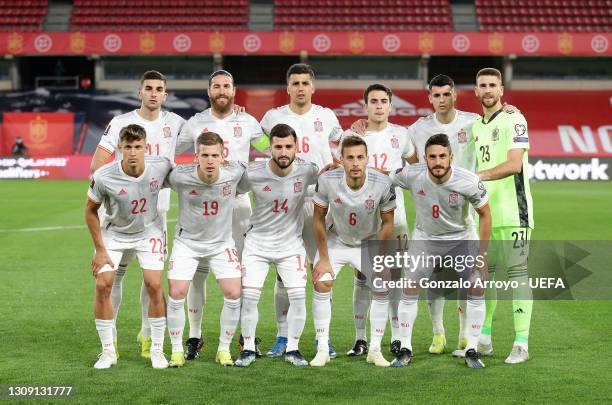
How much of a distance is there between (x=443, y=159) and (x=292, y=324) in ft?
5.44

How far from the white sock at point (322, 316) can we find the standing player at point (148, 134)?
1.35 meters

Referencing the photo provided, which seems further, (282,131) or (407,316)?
(407,316)

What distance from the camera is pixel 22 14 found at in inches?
1291

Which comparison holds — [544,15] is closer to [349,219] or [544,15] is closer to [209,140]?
[349,219]

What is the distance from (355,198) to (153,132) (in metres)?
1.79

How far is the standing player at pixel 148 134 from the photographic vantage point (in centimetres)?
686

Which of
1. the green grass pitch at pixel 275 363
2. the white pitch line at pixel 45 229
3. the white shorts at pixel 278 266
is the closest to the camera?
the green grass pitch at pixel 275 363

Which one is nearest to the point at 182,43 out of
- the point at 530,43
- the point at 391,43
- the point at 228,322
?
the point at 391,43

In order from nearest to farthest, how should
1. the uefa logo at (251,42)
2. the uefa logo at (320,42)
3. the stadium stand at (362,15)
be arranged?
the uefa logo at (320,42)
the uefa logo at (251,42)
the stadium stand at (362,15)

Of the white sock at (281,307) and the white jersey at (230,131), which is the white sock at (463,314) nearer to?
the white sock at (281,307)

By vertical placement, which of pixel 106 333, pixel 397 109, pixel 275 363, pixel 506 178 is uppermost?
pixel 397 109

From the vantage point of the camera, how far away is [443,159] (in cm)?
612

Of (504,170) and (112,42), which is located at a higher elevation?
(112,42)

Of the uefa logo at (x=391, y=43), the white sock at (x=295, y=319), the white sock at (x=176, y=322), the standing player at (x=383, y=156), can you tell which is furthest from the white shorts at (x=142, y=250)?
the uefa logo at (x=391, y=43)
